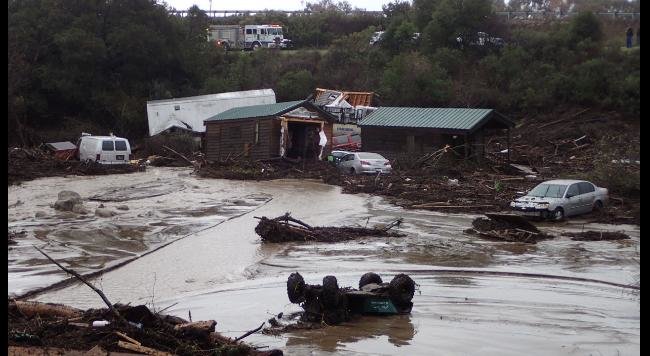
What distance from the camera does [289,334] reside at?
1311 centimetres

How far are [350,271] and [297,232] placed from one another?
12.7ft

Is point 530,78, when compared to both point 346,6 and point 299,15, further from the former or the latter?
point 346,6

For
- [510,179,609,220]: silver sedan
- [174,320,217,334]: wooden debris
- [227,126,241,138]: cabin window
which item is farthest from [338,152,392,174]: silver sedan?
[174,320,217,334]: wooden debris

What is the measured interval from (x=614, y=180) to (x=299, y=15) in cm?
6105

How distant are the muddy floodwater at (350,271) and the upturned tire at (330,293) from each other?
441 mm

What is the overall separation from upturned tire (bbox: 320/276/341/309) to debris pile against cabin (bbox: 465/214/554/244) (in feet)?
32.9

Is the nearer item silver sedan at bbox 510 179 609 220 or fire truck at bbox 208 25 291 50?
silver sedan at bbox 510 179 609 220

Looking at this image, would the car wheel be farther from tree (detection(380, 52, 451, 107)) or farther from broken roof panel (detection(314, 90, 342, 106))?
broken roof panel (detection(314, 90, 342, 106))

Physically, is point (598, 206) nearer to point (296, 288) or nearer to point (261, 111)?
point (296, 288)

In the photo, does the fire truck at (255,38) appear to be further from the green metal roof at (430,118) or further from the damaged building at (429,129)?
the damaged building at (429,129)

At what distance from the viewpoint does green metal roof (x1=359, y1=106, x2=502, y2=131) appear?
38219mm

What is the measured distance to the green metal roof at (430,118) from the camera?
125 feet

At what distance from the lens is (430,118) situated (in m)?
40.1

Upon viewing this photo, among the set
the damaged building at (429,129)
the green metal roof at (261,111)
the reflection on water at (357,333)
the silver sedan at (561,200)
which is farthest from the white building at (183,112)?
the reflection on water at (357,333)
